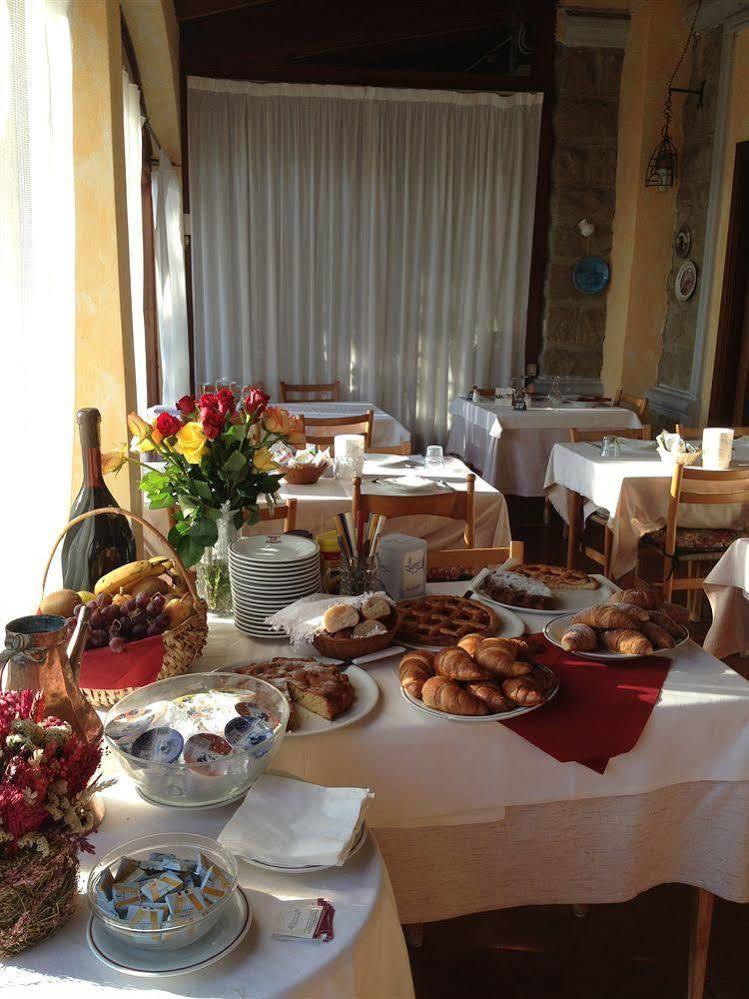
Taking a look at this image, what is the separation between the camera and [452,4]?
21.1 ft

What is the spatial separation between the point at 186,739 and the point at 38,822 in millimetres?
291

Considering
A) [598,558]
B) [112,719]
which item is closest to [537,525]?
[598,558]

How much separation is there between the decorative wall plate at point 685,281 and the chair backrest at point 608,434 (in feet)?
7.08

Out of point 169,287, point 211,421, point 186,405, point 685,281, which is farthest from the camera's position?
point 685,281

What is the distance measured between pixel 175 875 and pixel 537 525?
191 inches

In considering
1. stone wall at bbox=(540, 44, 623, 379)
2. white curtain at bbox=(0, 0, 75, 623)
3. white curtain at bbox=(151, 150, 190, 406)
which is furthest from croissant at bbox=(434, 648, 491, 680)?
stone wall at bbox=(540, 44, 623, 379)

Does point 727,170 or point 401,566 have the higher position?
point 727,170

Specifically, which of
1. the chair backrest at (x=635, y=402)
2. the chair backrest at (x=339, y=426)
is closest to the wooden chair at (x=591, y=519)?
the chair backrest at (x=635, y=402)

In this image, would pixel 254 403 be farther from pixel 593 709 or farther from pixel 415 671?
pixel 593 709

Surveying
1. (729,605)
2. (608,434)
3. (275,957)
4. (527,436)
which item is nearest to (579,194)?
(527,436)

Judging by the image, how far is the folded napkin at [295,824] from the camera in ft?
3.10

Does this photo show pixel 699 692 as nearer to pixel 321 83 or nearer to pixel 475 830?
pixel 475 830

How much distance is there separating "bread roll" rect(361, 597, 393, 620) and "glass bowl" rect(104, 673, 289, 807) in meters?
0.34

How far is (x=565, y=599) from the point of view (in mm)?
1802
